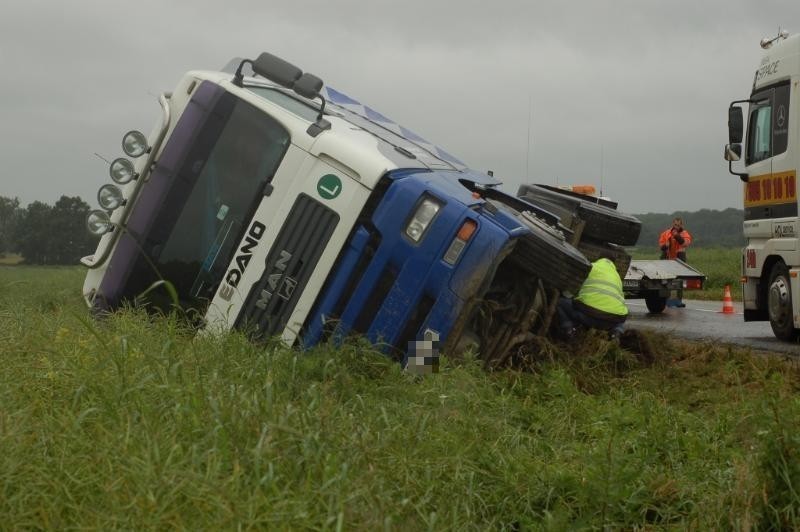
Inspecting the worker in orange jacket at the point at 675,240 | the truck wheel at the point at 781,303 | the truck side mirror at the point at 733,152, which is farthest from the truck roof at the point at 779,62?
the worker in orange jacket at the point at 675,240


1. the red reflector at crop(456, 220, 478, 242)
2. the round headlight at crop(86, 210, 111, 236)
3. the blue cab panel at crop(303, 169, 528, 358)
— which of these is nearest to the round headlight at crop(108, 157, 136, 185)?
the round headlight at crop(86, 210, 111, 236)

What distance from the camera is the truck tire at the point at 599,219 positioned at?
8.62 m

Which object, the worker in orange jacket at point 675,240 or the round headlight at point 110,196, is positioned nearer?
the round headlight at point 110,196

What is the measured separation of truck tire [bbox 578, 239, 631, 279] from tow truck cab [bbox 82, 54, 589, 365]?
208 cm

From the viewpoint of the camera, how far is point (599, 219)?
8625 millimetres

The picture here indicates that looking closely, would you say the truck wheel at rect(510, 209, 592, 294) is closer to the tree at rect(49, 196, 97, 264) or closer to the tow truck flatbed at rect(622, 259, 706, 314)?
the tow truck flatbed at rect(622, 259, 706, 314)

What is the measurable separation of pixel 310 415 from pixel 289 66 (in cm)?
325

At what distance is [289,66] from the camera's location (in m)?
6.48

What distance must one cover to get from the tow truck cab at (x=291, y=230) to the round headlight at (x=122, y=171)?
1 centimetres

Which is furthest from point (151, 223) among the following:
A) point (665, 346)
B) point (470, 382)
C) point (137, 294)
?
point (665, 346)

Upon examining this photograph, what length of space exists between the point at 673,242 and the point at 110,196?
13.2 metres

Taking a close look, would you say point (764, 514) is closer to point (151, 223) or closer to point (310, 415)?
point (310, 415)

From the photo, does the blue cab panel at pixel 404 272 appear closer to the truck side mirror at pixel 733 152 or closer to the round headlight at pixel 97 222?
the round headlight at pixel 97 222

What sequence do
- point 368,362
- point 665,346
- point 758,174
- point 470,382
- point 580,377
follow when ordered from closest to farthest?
point 470,382, point 368,362, point 580,377, point 665,346, point 758,174
